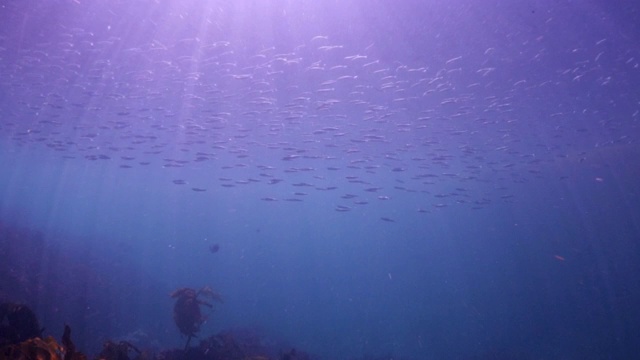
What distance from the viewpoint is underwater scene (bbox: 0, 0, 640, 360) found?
10148mm

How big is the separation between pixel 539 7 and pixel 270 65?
7996 mm

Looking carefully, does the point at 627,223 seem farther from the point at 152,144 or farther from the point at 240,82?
the point at 152,144

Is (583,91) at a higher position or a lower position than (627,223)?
higher

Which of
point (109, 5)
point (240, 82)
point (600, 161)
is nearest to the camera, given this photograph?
point (109, 5)

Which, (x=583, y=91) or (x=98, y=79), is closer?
(x=98, y=79)

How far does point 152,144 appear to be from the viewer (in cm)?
2591

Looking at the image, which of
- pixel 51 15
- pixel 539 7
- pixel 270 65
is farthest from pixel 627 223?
pixel 51 15

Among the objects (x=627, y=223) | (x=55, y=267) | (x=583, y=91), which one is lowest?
(x=55, y=267)

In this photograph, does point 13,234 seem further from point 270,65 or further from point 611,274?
point 611,274

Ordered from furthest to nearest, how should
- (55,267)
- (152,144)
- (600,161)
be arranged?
(600,161)
(152,144)
(55,267)

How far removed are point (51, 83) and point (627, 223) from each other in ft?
143

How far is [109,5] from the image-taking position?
9.66 metres

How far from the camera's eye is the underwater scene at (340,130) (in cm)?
1015

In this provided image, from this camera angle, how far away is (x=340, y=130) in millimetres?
19906
